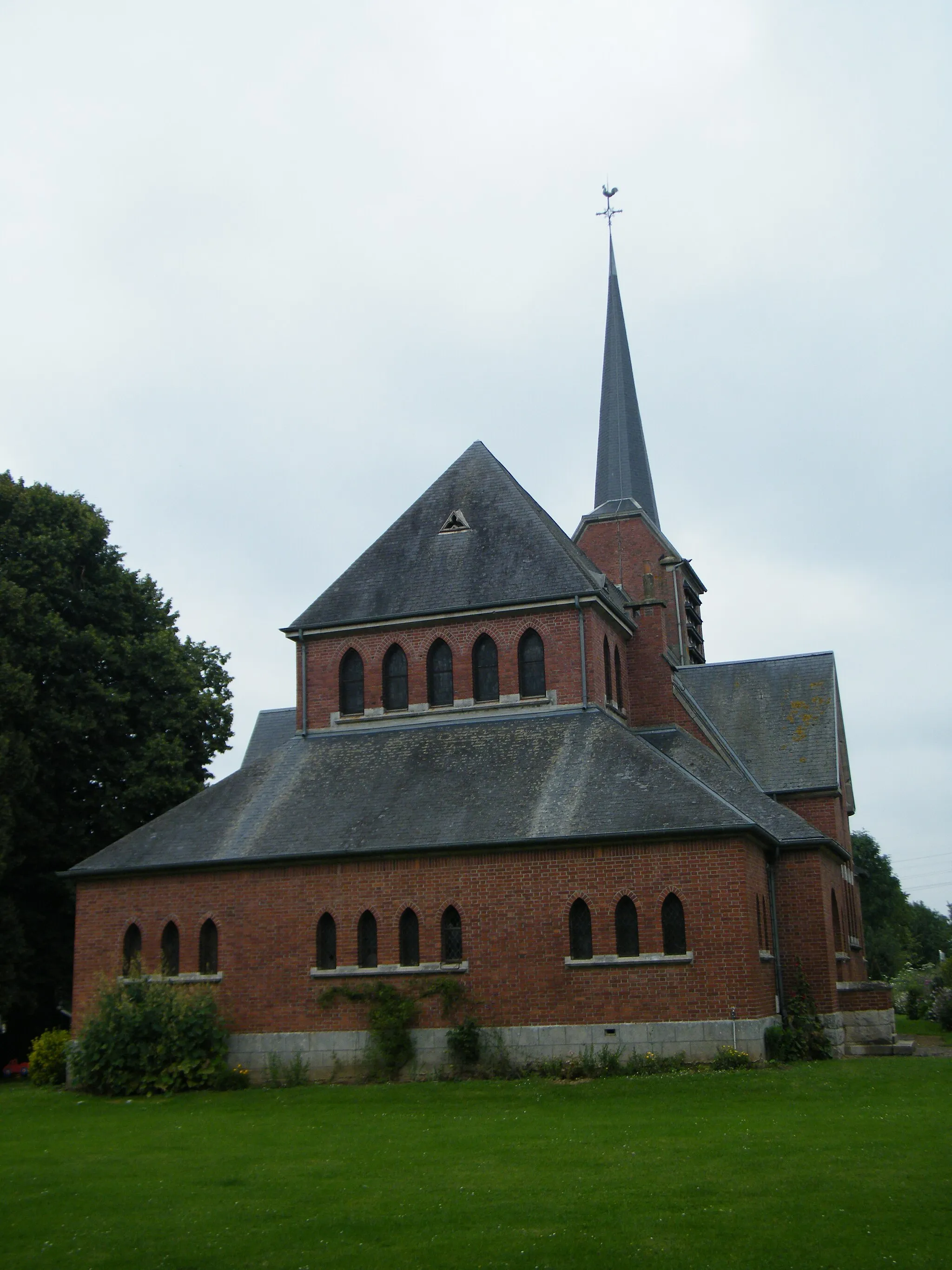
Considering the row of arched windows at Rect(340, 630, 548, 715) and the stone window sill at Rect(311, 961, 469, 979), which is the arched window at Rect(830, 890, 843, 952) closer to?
the row of arched windows at Rect(340, 630, 548, 715)

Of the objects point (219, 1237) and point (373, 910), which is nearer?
point (219, 1237)

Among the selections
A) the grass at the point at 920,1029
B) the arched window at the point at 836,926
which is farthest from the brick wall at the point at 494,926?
the grass at the point at 920,1029

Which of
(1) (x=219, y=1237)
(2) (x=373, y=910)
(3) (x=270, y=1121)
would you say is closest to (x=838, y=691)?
(2) (x=373, y=910)

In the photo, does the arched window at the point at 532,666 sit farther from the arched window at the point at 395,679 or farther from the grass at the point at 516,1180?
the grass at the point at 516,1180

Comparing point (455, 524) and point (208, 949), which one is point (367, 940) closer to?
point (208, 949)

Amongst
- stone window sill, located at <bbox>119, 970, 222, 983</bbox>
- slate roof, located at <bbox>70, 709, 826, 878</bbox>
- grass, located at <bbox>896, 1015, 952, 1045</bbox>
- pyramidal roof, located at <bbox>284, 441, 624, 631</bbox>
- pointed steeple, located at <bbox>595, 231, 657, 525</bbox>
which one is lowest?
grass, located at <bbox>896, 1015, 952, 1045</bbox>

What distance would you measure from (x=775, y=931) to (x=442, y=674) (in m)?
9.94

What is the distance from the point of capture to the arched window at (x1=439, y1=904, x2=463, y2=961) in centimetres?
2567

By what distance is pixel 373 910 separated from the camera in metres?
26.2

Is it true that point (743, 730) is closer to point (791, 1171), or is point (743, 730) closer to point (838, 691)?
point (838, 691)

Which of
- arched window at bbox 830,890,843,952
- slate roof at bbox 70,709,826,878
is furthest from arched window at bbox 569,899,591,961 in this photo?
arched window at bbox 830,890,843,952

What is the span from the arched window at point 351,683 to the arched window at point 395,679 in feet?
2.14

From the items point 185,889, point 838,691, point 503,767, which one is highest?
point 838,691

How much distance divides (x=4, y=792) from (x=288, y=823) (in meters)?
8.30
